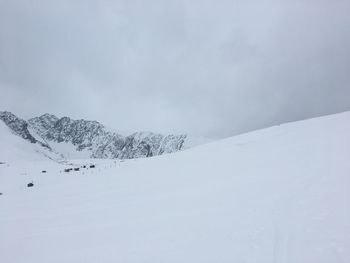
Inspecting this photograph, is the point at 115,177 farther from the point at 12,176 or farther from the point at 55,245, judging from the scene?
the point at 12,176

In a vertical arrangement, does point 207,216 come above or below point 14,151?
below

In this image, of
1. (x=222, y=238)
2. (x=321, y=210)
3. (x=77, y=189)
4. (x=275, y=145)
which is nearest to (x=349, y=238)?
(x=321, y=210)

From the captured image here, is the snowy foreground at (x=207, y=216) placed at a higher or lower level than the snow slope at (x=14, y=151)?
lower

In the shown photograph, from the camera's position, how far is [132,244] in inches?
262

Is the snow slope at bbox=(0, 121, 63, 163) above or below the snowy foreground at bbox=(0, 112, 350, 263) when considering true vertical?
above

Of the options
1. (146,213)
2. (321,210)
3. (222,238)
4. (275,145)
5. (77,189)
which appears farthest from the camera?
(275,145)

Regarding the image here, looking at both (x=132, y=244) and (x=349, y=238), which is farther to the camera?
(x=132, y=244)

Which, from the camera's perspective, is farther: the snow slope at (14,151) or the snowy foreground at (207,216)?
the snow slope at (14,151)

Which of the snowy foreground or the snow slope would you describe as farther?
the snow slope

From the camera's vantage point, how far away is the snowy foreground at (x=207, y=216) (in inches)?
227

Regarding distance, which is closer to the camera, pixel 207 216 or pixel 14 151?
pixel 207 216

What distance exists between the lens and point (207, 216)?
7.82m

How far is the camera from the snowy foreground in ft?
18.9

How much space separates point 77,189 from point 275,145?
11972 millimetres
